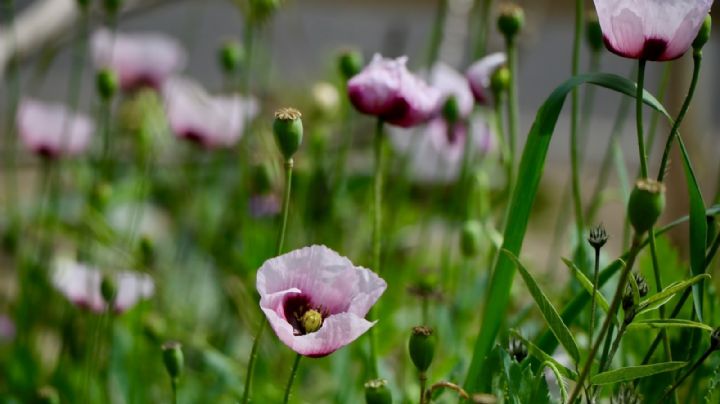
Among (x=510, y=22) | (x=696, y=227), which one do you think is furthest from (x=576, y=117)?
(x=696, y=227)

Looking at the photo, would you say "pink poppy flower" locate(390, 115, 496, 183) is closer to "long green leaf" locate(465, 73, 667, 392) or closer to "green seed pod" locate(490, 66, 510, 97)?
"green seed pod" locate(490, 66, 510, 97)

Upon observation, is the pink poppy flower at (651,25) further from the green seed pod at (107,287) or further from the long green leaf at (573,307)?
the green seed pod at (107,287)

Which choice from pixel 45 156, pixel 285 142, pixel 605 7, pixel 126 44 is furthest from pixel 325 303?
pixel 126 44

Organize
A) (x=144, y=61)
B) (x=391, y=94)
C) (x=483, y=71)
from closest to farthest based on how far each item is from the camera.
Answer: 1. (x=391, y=94)
2. (x=483, y=71)
3. (x=144, y=61)

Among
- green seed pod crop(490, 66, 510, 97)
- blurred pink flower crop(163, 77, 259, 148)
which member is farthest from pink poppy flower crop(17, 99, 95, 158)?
green seed pod crop(490, 66, 510, 97)

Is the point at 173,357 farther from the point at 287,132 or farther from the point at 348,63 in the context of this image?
the point at 348,63

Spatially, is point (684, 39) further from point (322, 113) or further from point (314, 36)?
point (314, 36)
